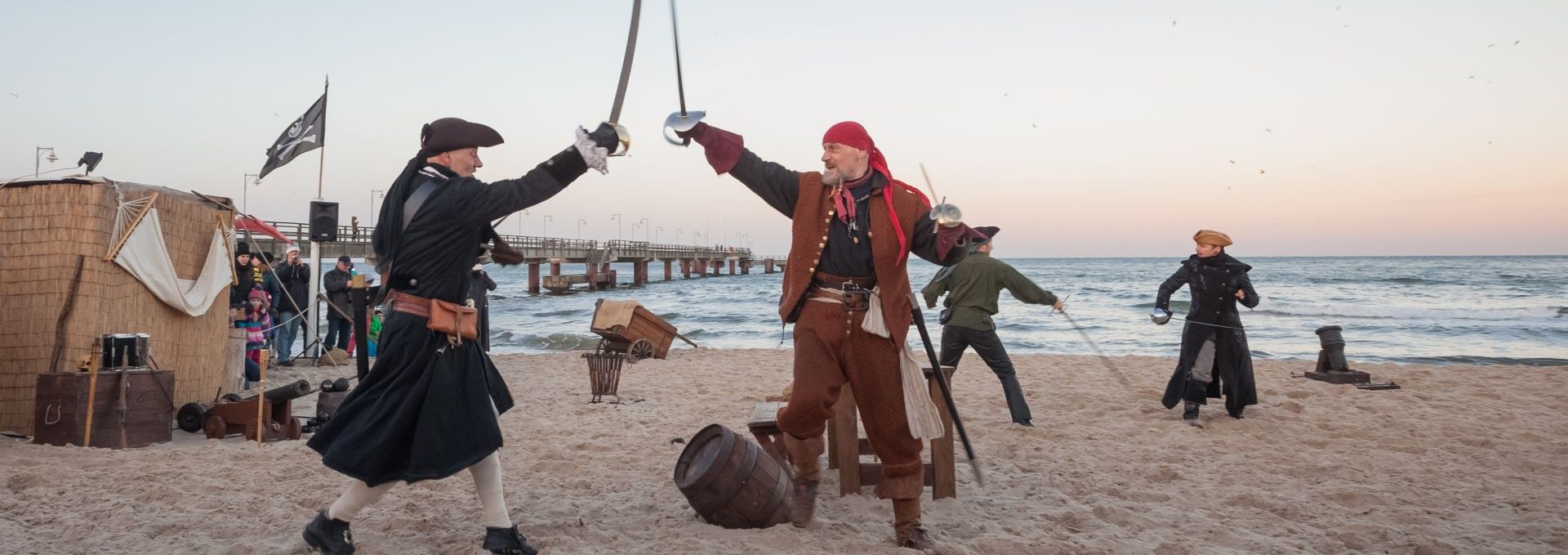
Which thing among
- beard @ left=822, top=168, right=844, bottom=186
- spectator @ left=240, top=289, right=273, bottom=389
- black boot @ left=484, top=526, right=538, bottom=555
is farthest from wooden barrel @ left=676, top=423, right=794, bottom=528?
spectator @ left=240, top=289, right=273, bottom=389

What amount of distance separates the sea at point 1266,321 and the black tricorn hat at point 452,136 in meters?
2.80

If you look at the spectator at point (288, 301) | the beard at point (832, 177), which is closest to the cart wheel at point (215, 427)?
the beard at point (832, 177)

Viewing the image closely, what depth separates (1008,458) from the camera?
17.3ft

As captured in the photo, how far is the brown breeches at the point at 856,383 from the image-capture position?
3.41 m

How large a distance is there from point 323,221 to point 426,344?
7942mm

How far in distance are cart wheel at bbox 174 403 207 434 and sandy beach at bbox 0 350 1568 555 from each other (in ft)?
0.25

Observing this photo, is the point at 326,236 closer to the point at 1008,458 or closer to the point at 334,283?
the point at 334,283

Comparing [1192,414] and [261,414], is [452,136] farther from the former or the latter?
[1192,414]

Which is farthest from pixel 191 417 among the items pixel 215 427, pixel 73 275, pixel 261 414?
pixel 73 275

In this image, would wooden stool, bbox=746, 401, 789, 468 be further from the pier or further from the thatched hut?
the pier

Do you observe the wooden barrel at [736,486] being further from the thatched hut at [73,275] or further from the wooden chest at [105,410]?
the thatched hut at [73,275]

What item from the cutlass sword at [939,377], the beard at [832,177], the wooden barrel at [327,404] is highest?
the beard at [832,177]

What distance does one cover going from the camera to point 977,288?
649 cm

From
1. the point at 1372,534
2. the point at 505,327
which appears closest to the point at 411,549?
the point at 1372,534
